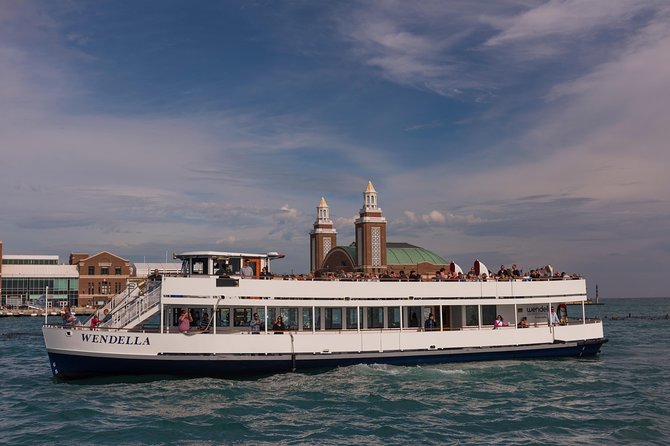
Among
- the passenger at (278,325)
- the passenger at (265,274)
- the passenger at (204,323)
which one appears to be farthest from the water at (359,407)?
the passenger at (265,274)

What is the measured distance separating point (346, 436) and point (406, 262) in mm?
92796

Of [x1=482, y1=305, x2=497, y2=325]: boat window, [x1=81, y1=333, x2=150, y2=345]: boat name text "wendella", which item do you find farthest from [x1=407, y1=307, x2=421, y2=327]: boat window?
[x1=81, y1=333, x2=150, y2=345]: boat name text "wendella"

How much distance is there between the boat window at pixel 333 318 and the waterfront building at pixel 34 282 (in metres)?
96.9

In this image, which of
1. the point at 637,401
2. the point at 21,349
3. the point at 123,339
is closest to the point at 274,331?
the point at 123,339

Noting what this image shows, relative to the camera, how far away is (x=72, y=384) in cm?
2508

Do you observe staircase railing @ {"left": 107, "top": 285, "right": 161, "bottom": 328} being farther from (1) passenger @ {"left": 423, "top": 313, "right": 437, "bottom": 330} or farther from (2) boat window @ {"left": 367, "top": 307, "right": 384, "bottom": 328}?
(1) passenger @ {"left": 423, "top": 313, "right": 437, "bottom": 330}

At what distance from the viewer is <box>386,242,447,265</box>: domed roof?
4338 inches

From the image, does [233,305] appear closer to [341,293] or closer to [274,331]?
[274,331]

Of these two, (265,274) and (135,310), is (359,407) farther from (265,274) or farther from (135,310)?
(135,310)

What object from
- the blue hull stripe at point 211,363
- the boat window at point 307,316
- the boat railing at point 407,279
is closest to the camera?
the blue hull stripe at point 211,363

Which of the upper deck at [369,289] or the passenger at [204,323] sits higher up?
the upper deck at [369,289]

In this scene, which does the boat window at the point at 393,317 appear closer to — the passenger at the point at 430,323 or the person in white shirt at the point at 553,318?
the passenger at the point at 430,323

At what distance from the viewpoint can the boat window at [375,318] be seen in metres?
30.0

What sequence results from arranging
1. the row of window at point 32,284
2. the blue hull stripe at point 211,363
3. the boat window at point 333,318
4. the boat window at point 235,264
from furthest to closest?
the row of window at point 32,284, the boat window at point 333,318, the boat window at point 235,264, the blue hull stripe at point 211,363
